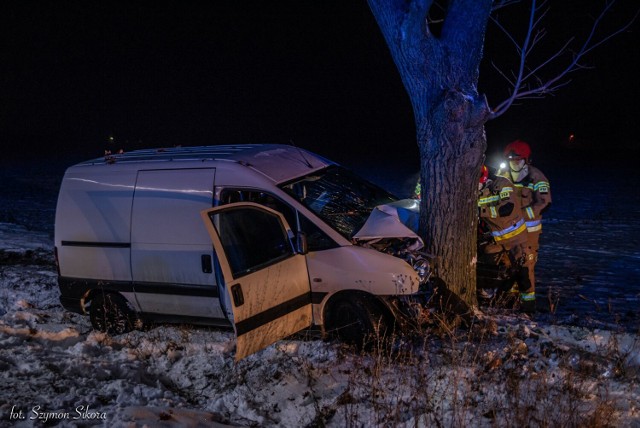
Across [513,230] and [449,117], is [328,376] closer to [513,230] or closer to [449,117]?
[449,117]

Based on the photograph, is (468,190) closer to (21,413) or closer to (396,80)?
(21,413)

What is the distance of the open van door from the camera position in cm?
453

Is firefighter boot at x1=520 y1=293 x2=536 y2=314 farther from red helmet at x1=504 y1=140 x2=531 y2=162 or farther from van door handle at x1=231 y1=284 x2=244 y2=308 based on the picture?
van door handle at x1=231 y1=284 x2=244 y2=308

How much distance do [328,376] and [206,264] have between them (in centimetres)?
175

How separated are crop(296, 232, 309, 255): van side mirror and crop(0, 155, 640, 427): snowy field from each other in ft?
3.16

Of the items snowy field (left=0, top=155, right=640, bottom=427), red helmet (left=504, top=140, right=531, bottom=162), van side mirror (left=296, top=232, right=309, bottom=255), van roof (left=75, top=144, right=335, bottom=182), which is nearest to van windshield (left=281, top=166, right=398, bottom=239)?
van roof (left=75, top=144, right=335, bottom=182)

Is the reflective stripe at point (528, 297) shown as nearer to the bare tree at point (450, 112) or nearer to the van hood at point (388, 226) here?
the bare tree at point (450, 112)

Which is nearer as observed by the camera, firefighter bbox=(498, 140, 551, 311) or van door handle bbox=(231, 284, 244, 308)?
van door handle bbox=(231, 284, 244, 308)

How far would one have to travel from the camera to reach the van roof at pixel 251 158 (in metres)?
5.60

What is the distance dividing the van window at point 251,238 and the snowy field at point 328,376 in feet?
3.07

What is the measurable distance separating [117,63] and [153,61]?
3.87 metres

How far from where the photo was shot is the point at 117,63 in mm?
53438

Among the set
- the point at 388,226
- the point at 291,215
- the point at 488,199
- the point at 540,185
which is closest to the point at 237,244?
the point at 291,215

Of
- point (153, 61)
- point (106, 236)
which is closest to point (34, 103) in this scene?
point (153, 61)
